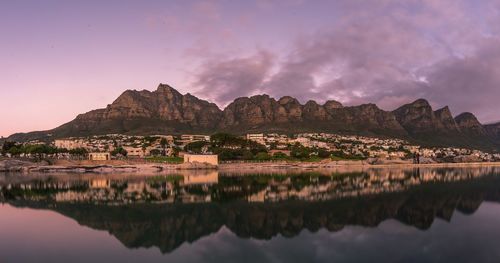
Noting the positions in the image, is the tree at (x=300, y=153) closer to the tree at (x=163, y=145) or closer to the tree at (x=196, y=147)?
the tree at (x=196, y=147)

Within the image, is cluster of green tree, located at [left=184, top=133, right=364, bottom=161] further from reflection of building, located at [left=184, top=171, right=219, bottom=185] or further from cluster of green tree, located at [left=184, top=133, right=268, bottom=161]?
reflection of building, located at [left=184, top=171, right=219, bottom=185]

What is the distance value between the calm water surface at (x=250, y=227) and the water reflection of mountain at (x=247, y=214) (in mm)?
75

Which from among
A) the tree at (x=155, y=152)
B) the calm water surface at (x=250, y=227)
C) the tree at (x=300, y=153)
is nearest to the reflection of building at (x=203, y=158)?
the tree at (x=155, y=152)

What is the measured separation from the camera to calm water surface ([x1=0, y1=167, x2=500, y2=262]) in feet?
71.5

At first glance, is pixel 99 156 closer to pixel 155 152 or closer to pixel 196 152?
pixel 155 152

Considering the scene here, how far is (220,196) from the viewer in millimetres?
46938

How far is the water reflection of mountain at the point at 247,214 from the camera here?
90.1 feet

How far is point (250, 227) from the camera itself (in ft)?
95.3

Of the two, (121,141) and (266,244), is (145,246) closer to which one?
(266,244)

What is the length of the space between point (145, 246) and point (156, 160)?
9387 cm

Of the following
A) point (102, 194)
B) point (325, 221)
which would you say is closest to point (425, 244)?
point (325, 221)

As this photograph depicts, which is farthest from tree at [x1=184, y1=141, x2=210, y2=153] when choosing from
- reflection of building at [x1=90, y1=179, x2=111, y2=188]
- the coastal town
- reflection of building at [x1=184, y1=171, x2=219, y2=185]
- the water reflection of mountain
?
the water reflection of mountain

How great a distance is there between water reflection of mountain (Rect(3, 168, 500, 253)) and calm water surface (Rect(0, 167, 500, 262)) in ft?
0.24

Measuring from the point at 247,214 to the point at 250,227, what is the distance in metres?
5.52
